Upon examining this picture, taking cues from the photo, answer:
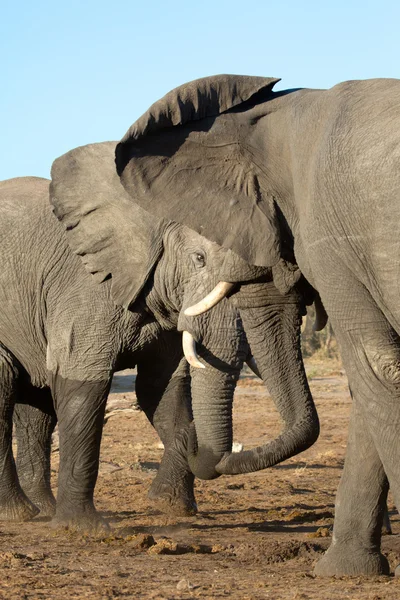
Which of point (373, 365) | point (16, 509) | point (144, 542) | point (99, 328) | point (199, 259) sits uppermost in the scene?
point (373, 365)

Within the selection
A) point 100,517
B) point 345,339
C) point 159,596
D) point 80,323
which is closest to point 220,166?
point 345,339

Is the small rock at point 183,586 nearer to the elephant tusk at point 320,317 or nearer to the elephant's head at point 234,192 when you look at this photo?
the elephant's head at point 234,192

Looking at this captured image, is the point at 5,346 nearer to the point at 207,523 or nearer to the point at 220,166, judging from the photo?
the point at 207,523

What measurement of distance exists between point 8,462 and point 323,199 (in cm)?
409

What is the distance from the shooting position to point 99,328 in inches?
302

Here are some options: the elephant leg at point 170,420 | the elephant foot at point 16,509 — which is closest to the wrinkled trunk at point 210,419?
the elephant leg at point 170,420

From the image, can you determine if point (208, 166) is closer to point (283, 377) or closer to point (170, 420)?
point (283, 377)

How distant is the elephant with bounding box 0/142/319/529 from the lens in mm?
7398

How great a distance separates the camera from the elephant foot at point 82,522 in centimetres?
750

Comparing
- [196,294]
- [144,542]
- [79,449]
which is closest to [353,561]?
[144,542]

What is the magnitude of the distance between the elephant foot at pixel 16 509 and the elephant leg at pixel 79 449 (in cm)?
58

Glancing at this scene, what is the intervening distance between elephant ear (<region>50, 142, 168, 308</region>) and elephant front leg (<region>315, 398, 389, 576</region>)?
256cm

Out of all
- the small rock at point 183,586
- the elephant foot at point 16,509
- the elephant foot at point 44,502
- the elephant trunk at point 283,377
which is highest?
the elephant trunk at point 283,377

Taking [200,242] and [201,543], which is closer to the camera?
[201,543]
